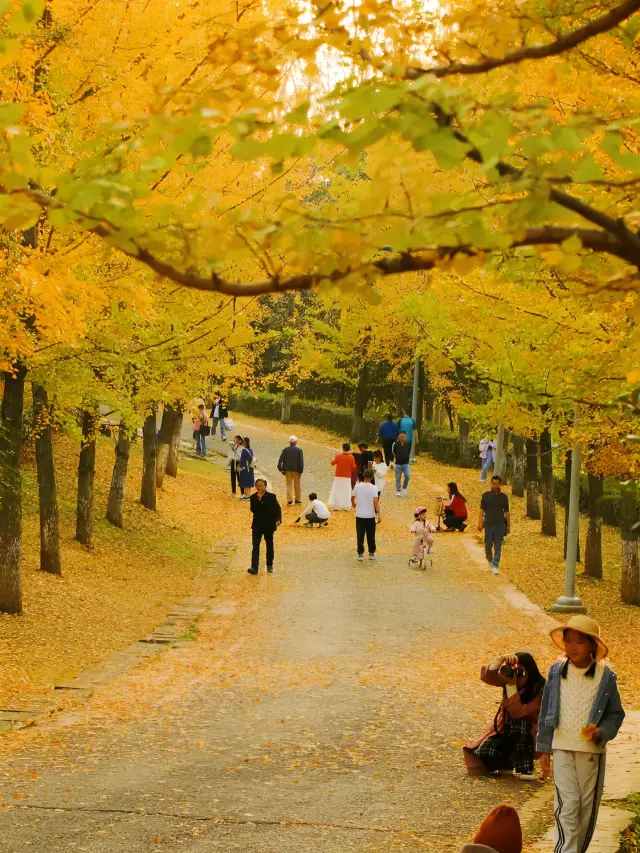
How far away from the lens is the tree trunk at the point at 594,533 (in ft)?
74.2

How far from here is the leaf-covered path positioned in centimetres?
763

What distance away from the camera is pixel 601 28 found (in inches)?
183

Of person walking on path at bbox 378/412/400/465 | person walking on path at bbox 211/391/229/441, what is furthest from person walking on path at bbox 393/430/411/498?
person walking on path at bbox 211/391/229/441

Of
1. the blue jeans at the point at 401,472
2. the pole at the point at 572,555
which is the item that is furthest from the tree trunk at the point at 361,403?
the pole at the point at 572,555

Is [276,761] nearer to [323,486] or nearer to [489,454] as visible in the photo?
[323,486]

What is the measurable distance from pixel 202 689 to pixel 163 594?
665 cm

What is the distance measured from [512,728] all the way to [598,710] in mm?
2616

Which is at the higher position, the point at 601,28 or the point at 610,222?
the point at 601,28

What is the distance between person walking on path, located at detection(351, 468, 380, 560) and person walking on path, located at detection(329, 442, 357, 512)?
5.39 m

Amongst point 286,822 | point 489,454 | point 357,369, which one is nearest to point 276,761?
point 286,822

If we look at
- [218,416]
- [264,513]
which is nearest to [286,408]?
[218,416]

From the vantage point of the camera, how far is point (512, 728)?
918 centimetres

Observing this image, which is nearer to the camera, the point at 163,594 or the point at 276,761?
the point at 276,761

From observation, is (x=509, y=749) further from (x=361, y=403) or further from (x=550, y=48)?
(x=361, y=403)
